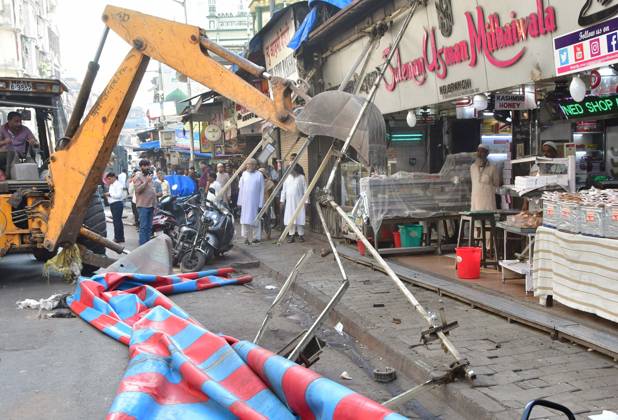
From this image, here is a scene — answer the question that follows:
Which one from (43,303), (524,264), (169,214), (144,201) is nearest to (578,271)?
(524,264)

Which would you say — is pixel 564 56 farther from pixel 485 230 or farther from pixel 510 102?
pixel 510 102

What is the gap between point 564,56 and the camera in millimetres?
6574

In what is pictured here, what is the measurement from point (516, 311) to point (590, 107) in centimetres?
571

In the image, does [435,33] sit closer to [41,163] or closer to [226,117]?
[41,163]

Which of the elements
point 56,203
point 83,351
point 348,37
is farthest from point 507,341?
point 348,37

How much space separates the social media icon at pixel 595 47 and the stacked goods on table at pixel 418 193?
447 cm

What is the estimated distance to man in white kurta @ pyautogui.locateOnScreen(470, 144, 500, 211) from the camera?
973 centimetres

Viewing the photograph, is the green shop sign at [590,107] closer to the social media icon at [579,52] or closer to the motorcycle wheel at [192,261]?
the social media icon at [579,52]

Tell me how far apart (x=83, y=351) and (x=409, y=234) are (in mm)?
6186

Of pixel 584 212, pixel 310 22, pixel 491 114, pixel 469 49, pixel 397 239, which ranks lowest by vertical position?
pixel 397 239

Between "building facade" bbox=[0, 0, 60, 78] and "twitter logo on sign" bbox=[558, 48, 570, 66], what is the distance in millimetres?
40565

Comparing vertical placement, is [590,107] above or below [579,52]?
below

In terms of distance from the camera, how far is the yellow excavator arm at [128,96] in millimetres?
6246

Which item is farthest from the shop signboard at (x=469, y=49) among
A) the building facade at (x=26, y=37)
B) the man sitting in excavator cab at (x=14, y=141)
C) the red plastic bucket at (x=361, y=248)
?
the building facade at (x=26, y=37)
